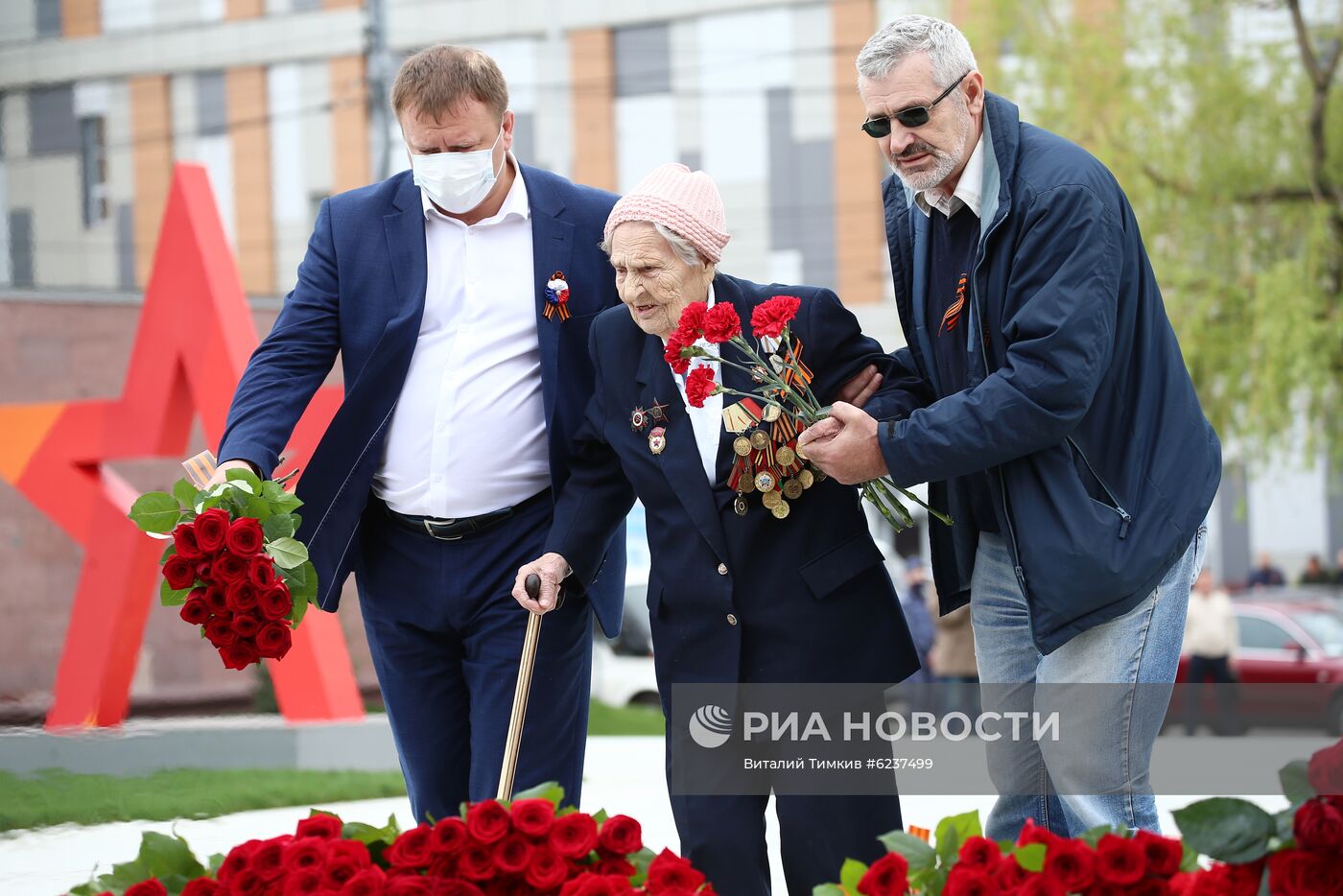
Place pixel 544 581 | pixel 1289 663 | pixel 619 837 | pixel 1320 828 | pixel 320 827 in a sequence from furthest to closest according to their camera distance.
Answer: pixel 1289 663
pixel 544 581
pixel 320 827
pixel 619 837
pixel 1320 828

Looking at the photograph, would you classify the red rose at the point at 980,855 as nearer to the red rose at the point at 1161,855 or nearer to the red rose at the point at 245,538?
the red rose at the point at 1161,855

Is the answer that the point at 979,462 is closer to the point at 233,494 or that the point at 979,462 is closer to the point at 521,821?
the point at 521,821

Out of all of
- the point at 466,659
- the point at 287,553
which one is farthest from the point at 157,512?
the point at 466,659

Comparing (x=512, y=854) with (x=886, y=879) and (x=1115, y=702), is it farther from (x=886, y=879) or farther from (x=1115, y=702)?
(x=1115, y=702)

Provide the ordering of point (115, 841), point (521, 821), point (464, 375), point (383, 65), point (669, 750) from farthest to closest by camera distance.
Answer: point (383, 65)
point (115, 841)
point (464, 375)
point (669, 750)
point (521, 821)

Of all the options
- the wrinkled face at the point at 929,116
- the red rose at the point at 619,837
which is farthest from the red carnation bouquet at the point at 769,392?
the red rose at the point at 619,837

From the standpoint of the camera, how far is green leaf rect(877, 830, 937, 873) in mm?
2527

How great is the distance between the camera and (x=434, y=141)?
149 inches

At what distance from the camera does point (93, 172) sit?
3020cm

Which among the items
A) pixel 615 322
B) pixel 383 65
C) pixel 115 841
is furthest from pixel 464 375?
pixel 383 65

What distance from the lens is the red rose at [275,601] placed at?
127 inches

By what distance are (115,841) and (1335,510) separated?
78.4 feet

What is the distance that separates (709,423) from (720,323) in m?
0.38

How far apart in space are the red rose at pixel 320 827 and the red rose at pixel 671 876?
2.03ft
